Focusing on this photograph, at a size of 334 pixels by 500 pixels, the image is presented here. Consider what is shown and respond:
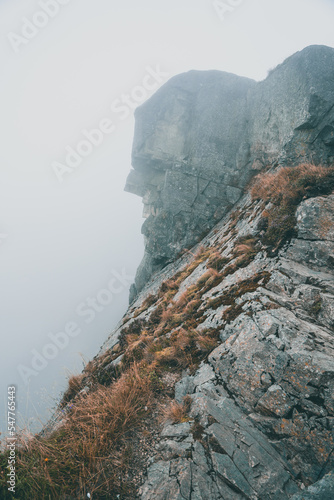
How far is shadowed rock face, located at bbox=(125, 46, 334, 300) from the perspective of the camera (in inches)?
500

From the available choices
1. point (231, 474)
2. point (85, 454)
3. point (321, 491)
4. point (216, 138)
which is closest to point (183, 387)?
point (231, 474)

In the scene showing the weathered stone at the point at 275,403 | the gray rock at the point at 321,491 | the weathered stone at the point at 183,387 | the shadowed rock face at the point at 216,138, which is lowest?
the gray rock at the point at 321,491

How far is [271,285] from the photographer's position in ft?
19.2

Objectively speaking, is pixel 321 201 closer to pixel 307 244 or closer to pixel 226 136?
pixel 307 244

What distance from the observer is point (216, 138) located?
1970cm

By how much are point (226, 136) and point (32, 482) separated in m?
23.1

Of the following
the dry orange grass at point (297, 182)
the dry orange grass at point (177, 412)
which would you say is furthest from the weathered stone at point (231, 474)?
the dry orange grass at point (297, 182)

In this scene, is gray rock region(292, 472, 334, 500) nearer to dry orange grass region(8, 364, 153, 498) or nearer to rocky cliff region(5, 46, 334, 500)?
rocky cliff region(5, 46, 334, 500)

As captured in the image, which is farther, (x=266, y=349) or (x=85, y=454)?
(x=266, y=349)

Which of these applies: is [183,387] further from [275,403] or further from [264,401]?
[275,403]

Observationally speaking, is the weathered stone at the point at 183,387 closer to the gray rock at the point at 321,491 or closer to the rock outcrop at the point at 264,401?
the rock outcrop at the point at 264,401

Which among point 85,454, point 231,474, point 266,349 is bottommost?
point 231,474

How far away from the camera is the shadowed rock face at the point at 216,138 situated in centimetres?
1271

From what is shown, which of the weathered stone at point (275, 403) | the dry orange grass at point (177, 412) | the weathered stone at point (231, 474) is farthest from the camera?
the dry orange grass at point (177, 412)
